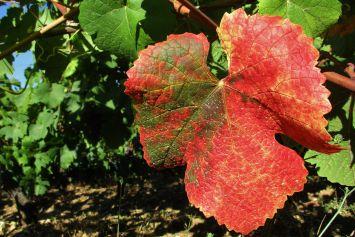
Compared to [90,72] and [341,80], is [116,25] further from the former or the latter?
[90,72]

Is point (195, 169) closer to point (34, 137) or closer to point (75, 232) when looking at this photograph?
point (75, 232)

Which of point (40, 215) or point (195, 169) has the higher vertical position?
point (195, 169)

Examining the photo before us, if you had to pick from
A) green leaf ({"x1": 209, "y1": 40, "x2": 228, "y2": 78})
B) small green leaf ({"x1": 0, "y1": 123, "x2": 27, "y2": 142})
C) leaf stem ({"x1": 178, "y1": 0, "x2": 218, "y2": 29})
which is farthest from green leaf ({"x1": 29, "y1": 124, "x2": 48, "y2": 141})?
leaf stem ({"x1": 178, "y1": 0, "x2": 218, "y2": 29})

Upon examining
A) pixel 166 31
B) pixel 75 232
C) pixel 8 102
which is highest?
pixel 166 31

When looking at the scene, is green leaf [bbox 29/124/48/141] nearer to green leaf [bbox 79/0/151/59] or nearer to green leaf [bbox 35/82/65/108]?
green leaf [bbox 35/82/65/108]

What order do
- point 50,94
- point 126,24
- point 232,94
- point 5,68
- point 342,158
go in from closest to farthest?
point 232,94
point 126,24
point 342,158
point 5,68
point 50,94

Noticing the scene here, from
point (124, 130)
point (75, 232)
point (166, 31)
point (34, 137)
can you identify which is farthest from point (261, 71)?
point (34, 137)

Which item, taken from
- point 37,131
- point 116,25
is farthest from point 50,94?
point 116,25
